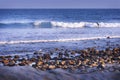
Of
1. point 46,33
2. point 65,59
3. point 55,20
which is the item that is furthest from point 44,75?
point 55,20

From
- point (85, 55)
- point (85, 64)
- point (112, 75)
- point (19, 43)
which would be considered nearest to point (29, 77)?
point (112, 75)

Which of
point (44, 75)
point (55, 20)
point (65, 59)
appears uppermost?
point (44, 75)

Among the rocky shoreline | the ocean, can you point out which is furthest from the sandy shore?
the ocean

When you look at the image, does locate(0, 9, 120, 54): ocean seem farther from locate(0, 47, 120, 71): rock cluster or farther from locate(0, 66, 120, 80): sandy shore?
locate(0, 66, 120, 80): sandy shore

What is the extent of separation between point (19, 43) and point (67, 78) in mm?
16147

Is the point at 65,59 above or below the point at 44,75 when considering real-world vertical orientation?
below

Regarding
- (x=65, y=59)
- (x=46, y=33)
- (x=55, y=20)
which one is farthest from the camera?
(x=55, y=20)

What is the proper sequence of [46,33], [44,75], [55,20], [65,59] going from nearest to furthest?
[44,75]
[65,59]
[46,33]
[55,20]

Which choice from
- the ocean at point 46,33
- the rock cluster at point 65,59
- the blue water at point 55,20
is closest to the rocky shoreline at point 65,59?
the rock cluster at point 65,59

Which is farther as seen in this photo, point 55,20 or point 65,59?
point 55,20

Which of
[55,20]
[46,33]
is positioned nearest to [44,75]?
[46,33]

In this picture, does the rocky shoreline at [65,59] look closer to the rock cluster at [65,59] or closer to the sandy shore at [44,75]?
the rock cluster at [65,59]

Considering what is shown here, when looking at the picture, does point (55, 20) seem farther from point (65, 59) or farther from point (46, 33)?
point (65, 59)

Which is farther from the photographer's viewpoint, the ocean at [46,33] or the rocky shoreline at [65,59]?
the ocean at [46,33]
